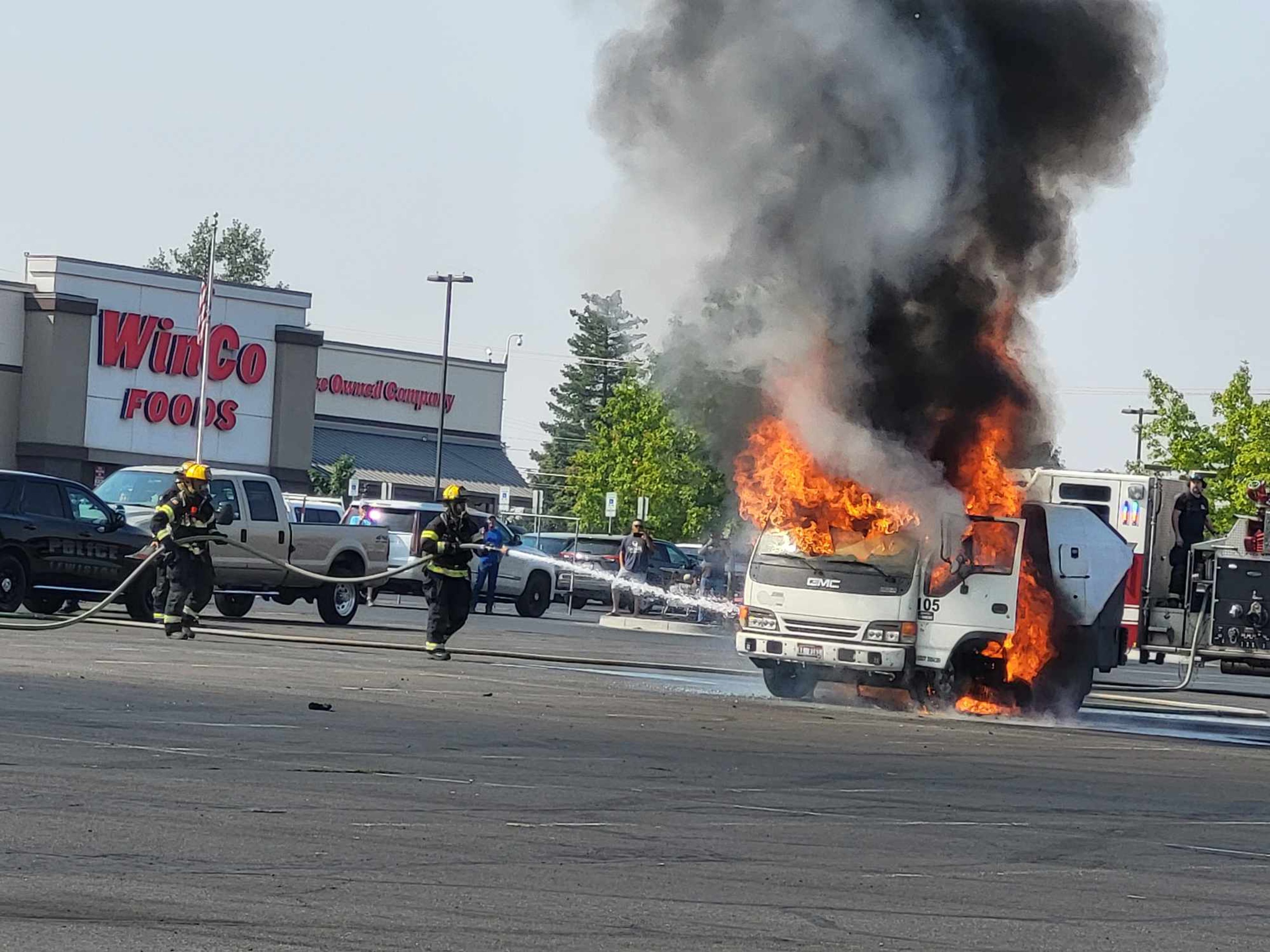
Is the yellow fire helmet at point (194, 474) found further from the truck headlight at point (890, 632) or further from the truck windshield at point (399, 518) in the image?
the truck windshield at point (399, 518)

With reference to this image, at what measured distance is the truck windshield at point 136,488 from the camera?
2989cm

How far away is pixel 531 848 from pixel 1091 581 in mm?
12012

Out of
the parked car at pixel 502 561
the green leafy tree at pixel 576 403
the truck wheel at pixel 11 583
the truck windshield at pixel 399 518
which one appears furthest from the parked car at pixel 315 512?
the green leafy tree at pixel 576 403

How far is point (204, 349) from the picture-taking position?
176ft

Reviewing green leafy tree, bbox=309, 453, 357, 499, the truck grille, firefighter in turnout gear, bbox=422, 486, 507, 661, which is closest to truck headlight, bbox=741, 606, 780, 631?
the truck grille

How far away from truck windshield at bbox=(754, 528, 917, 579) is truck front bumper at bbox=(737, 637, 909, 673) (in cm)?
67

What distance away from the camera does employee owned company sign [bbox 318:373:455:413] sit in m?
80.4

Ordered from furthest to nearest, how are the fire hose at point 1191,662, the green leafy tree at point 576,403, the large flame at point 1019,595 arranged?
the green leafy tree at point 576,403 < the fire hose at point 1191,662 < the large flame at point 1019,595

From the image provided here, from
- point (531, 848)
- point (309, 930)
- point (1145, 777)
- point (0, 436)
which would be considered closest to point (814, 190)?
point (1145, 777)

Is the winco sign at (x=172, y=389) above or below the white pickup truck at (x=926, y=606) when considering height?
above

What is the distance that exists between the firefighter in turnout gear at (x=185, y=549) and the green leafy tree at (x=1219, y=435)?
4390 cm

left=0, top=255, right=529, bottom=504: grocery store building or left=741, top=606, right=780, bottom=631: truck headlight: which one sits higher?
left=0, top=255, right=529, bottom=504: grocery store building

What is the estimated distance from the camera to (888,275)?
69.0 feet

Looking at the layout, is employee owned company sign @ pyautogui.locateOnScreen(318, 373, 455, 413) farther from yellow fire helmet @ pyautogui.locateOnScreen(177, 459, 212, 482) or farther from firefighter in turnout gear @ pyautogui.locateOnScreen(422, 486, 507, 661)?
firefighter in turnout gear @ pyautogui.locateOnScreen(422, 486, 507, 661)
